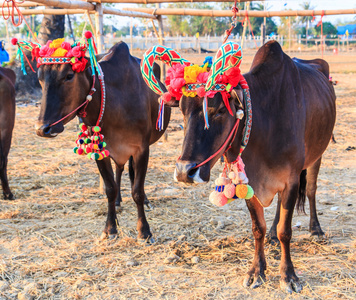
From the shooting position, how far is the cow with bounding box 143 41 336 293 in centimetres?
263

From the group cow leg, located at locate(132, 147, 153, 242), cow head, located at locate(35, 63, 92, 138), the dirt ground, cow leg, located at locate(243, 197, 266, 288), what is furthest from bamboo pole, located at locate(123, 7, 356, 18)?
cow leg, located at locate(243, 197, 266, 288)

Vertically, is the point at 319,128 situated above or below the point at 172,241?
above

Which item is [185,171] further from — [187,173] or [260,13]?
[260,13]

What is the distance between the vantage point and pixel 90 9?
5496 mm

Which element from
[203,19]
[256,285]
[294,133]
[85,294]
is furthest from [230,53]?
[203,19]

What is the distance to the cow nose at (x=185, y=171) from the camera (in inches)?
99.2

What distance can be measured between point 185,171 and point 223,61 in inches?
28.1

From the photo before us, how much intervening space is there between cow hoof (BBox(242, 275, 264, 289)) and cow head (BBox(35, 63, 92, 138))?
6.48ft

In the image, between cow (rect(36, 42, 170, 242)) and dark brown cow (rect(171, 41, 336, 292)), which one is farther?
cow (rect(36, 42, 170, 242))

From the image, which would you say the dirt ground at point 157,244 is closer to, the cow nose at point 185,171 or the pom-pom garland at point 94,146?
the pom-pom garland at point 94,146

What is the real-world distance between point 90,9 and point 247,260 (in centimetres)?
370

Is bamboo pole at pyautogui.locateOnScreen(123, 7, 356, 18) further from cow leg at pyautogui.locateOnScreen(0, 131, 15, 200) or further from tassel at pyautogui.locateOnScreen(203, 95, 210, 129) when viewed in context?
tassel at pyautogui.locateOnScreen(203, 95, 210, 129)

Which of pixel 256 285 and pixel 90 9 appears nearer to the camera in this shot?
pixel 256 285

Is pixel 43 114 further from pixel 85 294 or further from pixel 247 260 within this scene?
pixel 247 260
